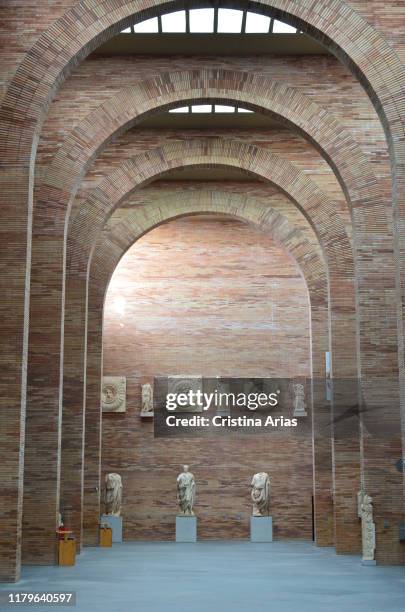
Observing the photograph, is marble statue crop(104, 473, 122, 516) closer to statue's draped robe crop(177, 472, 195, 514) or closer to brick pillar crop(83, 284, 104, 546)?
statue's draped robe crop(177, 472, 195, 514)

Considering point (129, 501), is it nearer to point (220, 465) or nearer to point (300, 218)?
point (220, 465)

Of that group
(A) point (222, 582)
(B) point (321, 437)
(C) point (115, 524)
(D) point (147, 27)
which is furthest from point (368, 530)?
(D) point (147, 27)

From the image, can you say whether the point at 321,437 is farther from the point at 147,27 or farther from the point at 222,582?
the point at 147,27

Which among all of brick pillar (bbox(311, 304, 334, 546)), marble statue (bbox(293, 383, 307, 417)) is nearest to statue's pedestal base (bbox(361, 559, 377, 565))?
brick pillar (bbox(311, 304, 334, 546))

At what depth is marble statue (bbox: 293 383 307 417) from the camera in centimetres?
2755

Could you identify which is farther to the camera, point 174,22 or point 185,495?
point 185,495

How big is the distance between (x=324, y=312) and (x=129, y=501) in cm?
798

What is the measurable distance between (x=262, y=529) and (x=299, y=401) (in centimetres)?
389

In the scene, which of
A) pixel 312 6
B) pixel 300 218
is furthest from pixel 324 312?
pixel 312 6

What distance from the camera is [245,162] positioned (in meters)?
23.1

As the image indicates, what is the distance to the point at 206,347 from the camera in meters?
28.4

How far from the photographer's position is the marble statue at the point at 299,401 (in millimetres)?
27547

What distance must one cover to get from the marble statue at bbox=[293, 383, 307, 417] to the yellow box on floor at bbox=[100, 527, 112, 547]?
271 inches

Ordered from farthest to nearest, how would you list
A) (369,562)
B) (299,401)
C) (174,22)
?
(299,401) → (174,22) → (369,562)
